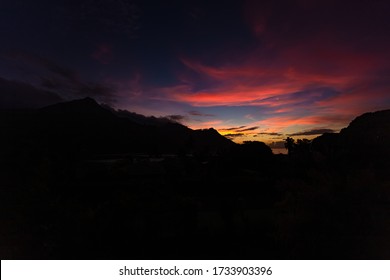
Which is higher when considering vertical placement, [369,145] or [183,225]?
[369,145]

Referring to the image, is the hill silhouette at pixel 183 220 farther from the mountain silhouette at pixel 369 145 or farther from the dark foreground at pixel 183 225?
the mountain silhouette at pixel 369 145

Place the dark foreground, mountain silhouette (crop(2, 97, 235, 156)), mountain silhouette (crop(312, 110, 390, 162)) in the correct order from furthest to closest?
mountain silhouette (crop(2, 97, 235, 156)), mountain silhouette (crop(312, 110, 390, 162)), the dark foreground

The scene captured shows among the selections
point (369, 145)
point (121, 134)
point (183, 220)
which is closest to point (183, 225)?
point (183, 220)

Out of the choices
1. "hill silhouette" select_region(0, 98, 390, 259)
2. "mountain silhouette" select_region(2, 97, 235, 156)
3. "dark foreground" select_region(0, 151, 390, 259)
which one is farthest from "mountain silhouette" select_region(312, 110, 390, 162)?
"mountain silhouette" select_region(2, 97, 235, 156)

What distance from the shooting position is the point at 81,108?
181250 mm

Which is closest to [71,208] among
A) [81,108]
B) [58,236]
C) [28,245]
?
[58,236]

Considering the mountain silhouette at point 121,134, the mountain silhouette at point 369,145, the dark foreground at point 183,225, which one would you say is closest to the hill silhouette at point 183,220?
the dark foreground at point 183,225

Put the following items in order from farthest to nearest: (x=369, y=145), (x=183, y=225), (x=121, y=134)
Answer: (x=121, y=134) < (x=369, y=145) < (x=183, y=225)

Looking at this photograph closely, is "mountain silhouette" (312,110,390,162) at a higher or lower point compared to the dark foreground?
higher

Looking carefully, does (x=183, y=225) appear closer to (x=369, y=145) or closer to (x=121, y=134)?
(x=369, y=145)

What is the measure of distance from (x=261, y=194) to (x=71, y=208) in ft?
70.9

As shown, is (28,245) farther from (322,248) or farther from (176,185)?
(176,185)

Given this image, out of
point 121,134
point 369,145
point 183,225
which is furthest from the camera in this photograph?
point 121,134

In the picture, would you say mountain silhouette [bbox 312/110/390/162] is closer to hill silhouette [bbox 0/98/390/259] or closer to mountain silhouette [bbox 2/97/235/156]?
hill silhouette [bbox 0/98/390/259]
